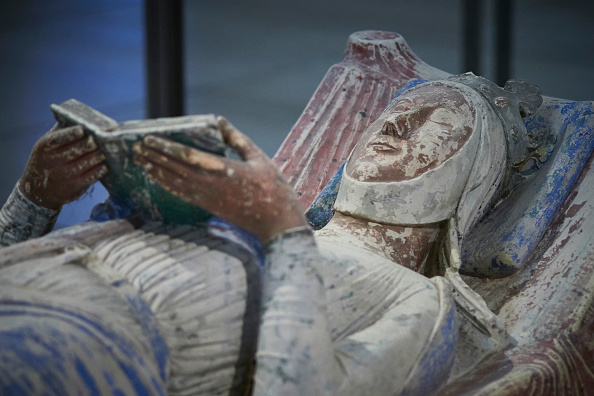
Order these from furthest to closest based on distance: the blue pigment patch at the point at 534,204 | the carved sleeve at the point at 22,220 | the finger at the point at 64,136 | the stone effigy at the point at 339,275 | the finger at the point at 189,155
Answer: the blue pigment patch at the point at 534,204, the carved sleeve at the point at 22,220, the finger at the point at 64,136, the finger at the point at 189,155, the stone effigy at the point at 339,275

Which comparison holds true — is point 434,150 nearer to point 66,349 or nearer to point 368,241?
point 368,241

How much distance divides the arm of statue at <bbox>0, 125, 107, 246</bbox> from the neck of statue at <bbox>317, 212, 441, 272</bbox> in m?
0.84

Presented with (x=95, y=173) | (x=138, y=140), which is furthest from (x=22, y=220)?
(x=138, y=140)

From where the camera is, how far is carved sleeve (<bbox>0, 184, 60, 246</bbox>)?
188 centimetres

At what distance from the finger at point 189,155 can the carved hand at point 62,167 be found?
0.20 m

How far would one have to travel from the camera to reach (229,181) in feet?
5.08

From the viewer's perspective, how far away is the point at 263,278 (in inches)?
63.6

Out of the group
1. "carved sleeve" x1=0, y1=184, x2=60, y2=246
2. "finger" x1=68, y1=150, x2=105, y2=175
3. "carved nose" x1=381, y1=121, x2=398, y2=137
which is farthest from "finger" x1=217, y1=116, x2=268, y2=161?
"carved nose" x1=381, y1=121, x2=398, y2=137

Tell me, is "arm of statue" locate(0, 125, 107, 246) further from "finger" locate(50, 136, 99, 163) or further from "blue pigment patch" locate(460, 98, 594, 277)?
"blue pigment patch" locate(460, 98, 594, 277)

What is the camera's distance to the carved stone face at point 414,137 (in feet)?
7.35

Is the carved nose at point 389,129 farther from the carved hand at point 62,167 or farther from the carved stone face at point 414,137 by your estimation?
the carved hand at point 62,167

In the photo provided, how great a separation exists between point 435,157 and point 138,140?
1.07 meters

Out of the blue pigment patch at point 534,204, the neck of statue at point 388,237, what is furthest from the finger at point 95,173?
the blue pigment patch at point 534,204

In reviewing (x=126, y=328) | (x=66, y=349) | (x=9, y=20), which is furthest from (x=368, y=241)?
(x=9, y=20)
